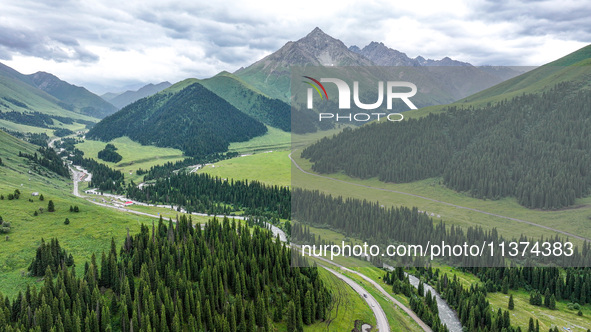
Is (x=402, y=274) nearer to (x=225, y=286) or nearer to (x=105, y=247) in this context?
(x=225, y=286)

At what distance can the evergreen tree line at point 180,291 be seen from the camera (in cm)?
8206

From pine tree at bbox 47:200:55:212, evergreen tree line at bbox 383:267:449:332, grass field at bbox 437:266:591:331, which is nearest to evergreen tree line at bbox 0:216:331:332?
evergreen tree line at bbox 383:267:449:332

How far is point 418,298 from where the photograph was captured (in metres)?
130

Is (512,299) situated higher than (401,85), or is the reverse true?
(401,85)

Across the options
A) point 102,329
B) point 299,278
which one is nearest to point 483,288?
point 299,278

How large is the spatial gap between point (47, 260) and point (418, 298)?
4772 inches

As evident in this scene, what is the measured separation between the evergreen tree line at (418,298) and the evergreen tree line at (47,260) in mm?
110984

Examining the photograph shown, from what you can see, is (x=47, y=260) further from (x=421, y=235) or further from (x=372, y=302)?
(x=421, y=235)

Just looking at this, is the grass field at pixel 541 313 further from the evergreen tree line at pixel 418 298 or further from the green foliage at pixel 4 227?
the green foliage at pixel 4 227

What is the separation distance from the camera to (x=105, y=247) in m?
124

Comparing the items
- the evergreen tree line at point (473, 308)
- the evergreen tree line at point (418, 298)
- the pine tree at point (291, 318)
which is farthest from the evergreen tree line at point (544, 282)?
the pine tree at point (291, 318)

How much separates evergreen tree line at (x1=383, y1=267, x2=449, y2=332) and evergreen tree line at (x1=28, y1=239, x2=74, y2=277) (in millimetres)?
110984

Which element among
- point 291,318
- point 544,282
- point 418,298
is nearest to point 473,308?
point 418,298

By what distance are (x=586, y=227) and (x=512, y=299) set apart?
96666mm
